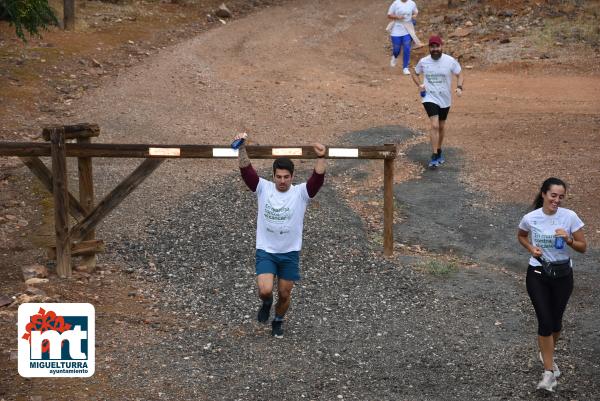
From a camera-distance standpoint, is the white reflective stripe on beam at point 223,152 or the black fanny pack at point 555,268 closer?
the black fanny pack at point 555,268

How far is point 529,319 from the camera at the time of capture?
9.80m

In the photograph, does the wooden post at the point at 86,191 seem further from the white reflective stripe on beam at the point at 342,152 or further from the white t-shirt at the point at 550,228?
the white t-shirt at the point at 550,228

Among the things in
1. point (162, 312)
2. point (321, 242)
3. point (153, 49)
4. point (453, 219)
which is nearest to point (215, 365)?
point (162, 312)

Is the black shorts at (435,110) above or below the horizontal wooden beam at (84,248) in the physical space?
above

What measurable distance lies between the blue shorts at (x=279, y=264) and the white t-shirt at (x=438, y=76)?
644 centimetres

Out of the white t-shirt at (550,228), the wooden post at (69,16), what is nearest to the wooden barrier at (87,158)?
the white t-shirt at (550,228)

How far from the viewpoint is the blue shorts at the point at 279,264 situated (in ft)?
29.2

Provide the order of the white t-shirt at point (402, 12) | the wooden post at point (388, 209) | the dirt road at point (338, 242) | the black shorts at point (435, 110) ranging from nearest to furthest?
the dirt road at point (338, 242)
the wooden post at point (388, 209)
the black shorts at point (435, 110)
the white t-shirt at point (402, 12)

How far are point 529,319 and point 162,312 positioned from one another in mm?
3716

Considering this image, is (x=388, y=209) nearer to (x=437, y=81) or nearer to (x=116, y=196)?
(x=116, y=196)

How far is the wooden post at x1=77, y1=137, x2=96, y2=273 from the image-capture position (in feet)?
35.6

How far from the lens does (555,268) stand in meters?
8.11

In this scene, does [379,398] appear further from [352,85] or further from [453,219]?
[352,85]

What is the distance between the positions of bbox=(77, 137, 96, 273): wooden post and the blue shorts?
2736mm
